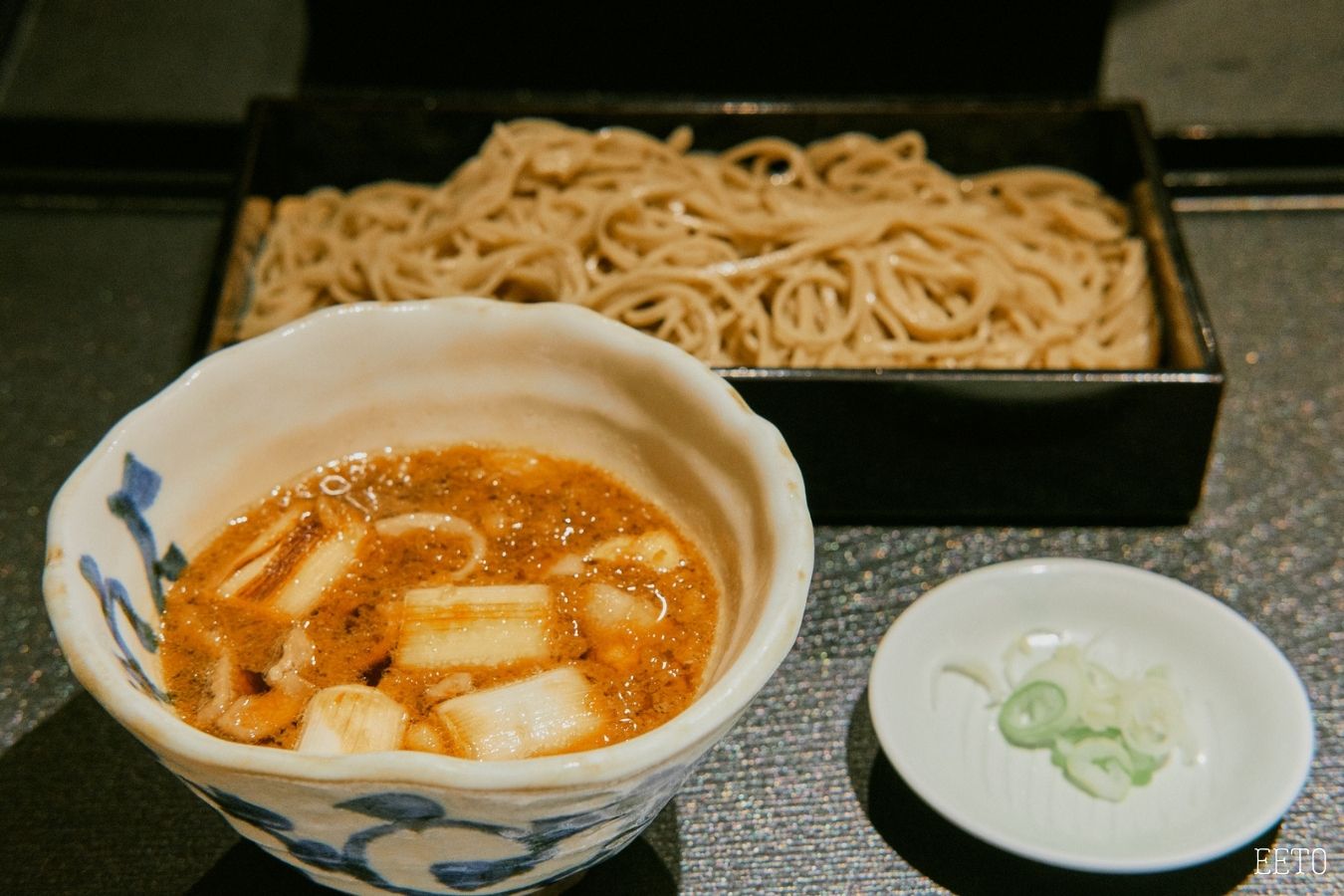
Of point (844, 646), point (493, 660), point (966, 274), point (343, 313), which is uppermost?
point (343, 313)

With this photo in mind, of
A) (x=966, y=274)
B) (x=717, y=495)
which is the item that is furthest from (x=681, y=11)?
(x=717, y=495)

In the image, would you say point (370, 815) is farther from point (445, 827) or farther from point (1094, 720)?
point (1094, 720)

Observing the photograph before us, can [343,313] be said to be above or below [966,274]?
above

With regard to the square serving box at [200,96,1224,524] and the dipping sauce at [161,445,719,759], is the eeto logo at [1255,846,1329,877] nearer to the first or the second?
the square serving box at [200,96,1224,524]

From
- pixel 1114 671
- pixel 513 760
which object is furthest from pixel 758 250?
pixel 513 760

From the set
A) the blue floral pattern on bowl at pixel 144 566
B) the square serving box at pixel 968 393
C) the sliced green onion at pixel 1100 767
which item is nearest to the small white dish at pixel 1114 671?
the sliced green onion at pixel 1100 767

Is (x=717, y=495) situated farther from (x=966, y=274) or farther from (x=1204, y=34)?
(x=1204, y=34)
